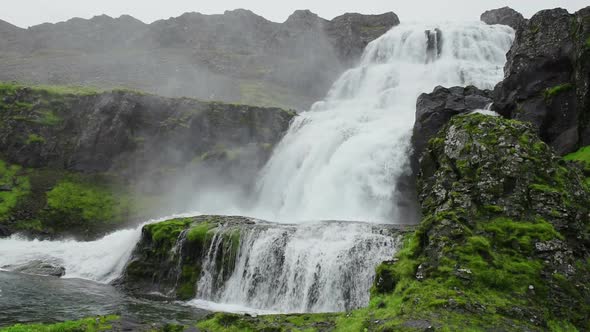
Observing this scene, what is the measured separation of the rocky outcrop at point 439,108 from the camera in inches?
1603

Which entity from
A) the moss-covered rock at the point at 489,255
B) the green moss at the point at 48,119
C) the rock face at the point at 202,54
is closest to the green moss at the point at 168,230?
the moss-covered rock at the point at 489,255

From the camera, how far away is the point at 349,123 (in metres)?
54.2

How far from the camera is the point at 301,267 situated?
26734 mm

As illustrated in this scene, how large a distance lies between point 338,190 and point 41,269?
2853 cm

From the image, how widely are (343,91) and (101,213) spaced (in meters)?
47.9

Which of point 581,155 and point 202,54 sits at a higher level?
point 202,54

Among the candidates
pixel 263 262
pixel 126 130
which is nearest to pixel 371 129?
pixel 263 262

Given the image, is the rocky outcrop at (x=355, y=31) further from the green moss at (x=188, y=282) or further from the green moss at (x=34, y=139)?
the green moss at (x=188, y=282)

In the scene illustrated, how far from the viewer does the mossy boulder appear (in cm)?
3058

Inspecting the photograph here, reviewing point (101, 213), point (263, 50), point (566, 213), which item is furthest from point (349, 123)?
point (263, 50)

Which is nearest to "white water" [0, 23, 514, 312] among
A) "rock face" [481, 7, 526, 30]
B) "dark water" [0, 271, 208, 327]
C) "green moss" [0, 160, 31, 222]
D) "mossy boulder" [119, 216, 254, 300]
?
"mossy boulder" [119, 216, 254, 300]

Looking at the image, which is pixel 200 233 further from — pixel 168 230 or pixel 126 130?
pixel 126 130

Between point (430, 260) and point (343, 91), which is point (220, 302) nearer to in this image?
point (430, 260)

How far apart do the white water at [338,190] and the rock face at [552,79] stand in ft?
37.7
